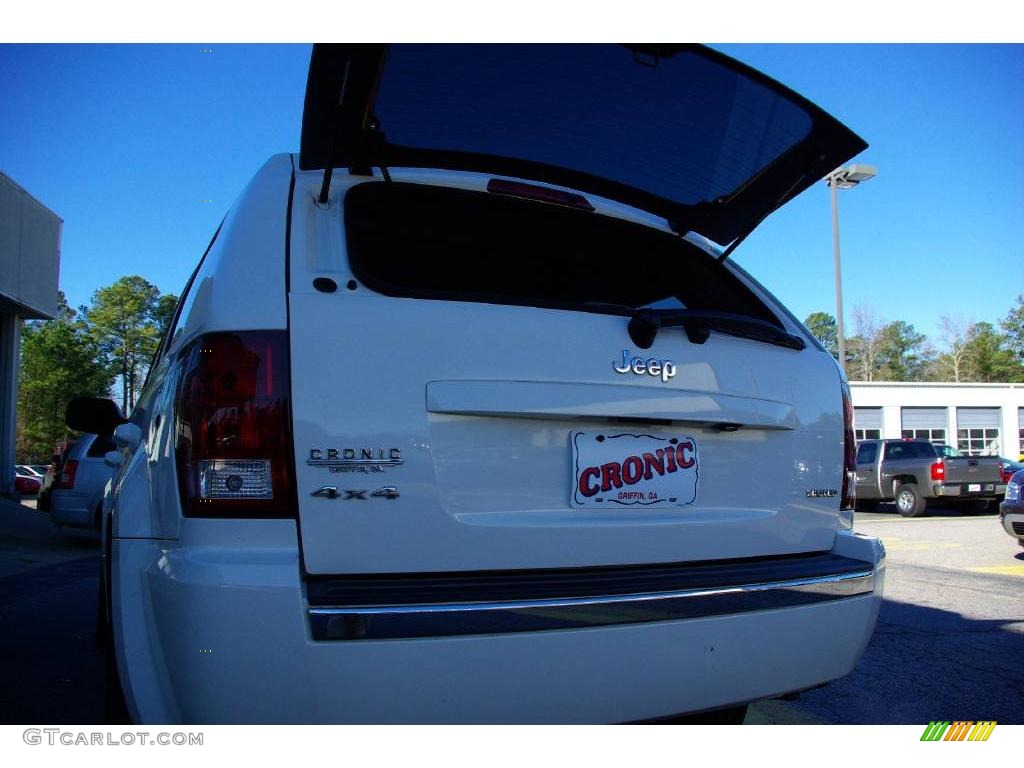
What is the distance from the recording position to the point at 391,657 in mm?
1632

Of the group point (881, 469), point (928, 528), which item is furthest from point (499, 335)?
point (881, 469)

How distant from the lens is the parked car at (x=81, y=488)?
30.5 feet

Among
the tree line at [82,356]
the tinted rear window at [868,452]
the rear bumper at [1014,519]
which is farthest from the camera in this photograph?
the tree line at [82,356]

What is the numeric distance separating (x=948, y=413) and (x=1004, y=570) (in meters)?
35.7

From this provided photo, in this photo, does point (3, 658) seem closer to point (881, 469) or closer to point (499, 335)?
point (499, 335)

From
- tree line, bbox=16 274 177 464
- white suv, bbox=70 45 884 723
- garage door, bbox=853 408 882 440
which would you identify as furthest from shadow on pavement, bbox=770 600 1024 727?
tree line, bbox=16 274 177 464

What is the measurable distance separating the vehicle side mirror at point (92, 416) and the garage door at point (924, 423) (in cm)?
3987

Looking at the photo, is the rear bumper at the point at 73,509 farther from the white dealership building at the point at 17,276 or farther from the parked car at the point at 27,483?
the parked car at the point at 27,483

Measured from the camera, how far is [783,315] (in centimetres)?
278

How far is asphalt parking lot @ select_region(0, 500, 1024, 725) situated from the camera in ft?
10.7

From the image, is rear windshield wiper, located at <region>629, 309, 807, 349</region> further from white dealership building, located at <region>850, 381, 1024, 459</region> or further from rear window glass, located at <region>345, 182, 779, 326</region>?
white dealership building, located at <region>850, 381, 1024, 459</region>

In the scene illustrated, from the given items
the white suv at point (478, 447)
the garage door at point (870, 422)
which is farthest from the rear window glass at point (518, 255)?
the garage door at point (870, 422)

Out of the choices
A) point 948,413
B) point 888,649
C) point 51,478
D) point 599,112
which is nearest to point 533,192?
point 599,112

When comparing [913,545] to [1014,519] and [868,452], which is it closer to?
[1014,519]
